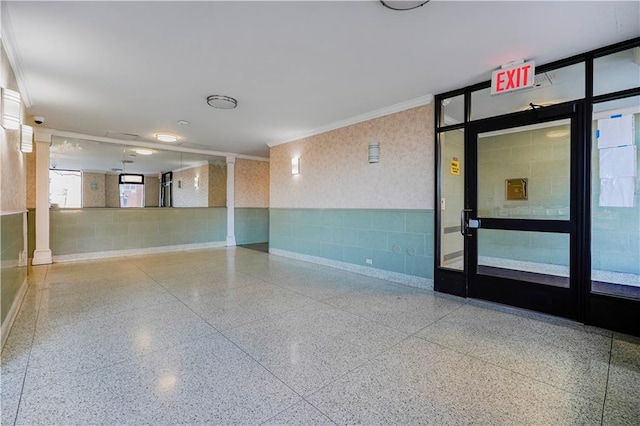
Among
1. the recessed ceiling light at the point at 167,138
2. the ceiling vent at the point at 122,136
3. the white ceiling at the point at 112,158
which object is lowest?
the white ceiling at the point at 112,158

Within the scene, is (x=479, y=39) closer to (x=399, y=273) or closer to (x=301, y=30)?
(x=301, y=30)

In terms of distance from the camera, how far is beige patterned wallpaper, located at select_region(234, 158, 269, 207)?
864 centimetres

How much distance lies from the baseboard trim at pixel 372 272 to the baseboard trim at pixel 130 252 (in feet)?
8.94

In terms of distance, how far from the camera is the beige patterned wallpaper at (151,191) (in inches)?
283

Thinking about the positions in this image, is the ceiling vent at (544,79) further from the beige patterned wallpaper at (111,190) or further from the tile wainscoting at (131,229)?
the beige patterned wallpaper at (111,190)

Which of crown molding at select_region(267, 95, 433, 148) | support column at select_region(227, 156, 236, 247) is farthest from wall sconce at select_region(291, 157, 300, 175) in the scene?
support column at select_region(227, 156, 236, 247)

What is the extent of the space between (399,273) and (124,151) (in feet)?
22.1

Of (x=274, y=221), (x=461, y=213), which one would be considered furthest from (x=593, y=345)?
(x=274, y=221)

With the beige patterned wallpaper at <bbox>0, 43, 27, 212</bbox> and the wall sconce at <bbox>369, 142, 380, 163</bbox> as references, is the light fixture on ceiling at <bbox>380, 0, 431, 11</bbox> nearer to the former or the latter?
the wall sconce at <bbox>369, 142, 380, 163</bbox>

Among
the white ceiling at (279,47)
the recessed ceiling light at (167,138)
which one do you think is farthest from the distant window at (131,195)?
the white ceiling at (279,47)

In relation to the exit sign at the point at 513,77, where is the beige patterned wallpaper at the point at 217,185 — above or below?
below

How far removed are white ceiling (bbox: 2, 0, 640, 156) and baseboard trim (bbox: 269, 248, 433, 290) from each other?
2595 mm

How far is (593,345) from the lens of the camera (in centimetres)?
244

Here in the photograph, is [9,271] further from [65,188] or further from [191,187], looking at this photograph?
[191,187]
